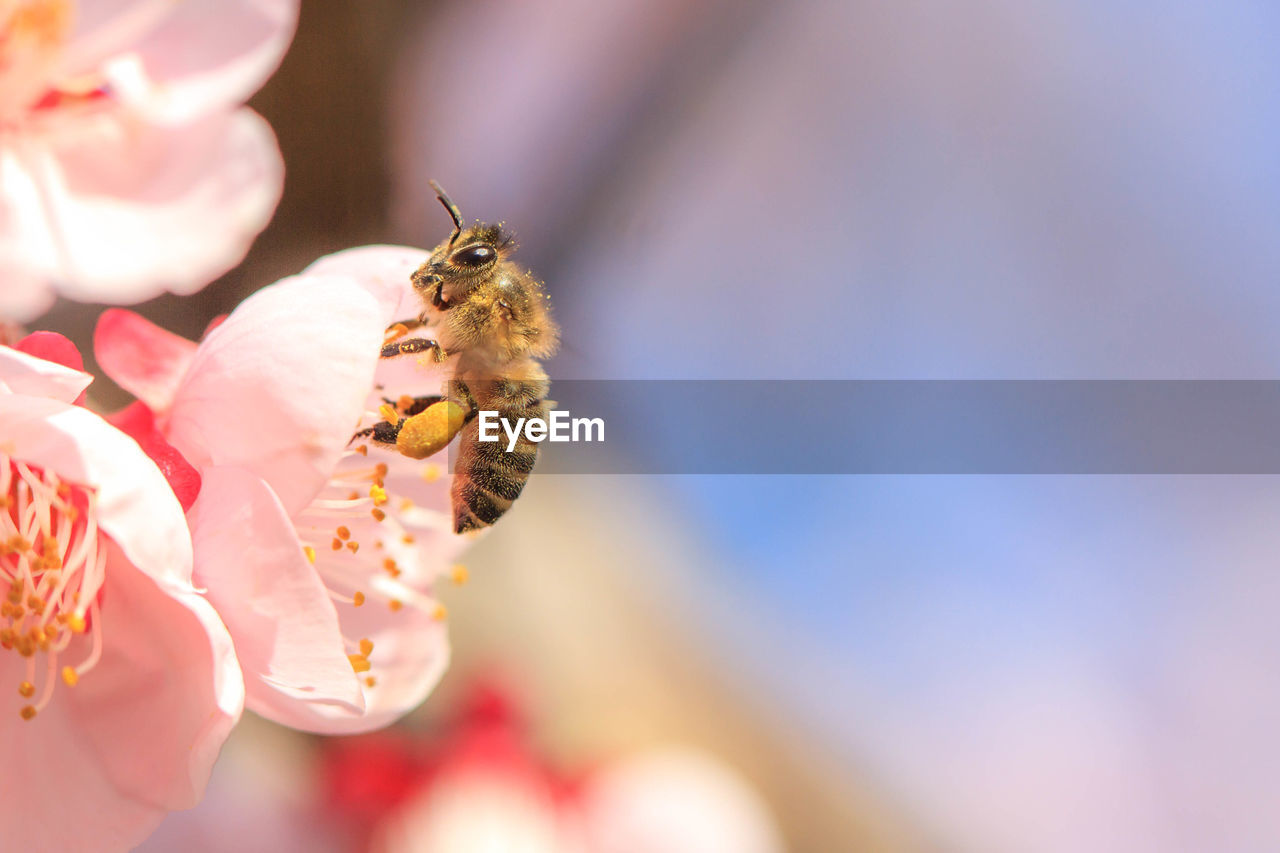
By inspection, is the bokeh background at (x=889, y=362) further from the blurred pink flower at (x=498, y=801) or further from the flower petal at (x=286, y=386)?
the flower petal at (x=286, y=386)

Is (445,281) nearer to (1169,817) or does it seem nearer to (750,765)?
(750,765)

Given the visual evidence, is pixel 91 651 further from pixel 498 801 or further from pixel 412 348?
pixel 498 801

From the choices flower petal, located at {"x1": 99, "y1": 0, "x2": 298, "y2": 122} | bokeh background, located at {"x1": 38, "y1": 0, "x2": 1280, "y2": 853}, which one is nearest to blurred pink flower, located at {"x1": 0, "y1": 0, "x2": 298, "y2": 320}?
flower petal, located at {"x1": 99, "y1": 0, "x2": 298, "y2": 122}

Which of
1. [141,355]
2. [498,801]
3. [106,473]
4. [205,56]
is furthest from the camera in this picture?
[498,801]

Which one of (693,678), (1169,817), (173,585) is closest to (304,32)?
(173,585)

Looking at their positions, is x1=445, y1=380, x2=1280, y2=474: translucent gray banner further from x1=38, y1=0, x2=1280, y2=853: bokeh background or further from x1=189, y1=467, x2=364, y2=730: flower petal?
x1=189, y1=467, x2=364, y2=730: flower petal

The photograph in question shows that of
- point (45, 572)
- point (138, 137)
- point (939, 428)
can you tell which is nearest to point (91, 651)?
point (45, 572)
